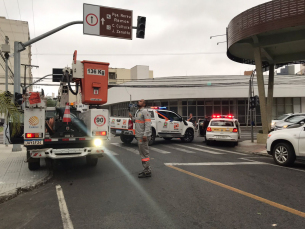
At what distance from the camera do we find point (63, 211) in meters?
4.37

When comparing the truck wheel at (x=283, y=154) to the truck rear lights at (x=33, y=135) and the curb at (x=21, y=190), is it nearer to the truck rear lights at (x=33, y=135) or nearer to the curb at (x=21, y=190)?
the curb at (x=21, y=190)

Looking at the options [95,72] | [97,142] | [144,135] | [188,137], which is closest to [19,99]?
[95,72]

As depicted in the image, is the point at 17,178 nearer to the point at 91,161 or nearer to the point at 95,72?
the point at 91,161

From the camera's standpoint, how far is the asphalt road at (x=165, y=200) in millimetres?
3900

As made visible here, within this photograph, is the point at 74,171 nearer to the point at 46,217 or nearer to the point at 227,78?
the point at 46,217

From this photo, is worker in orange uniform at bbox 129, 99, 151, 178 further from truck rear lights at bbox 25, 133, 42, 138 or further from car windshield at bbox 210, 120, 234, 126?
car windshield at bbox 210, 120, 234, 126

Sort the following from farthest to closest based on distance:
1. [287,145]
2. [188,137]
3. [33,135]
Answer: [188,137]
[287,145]
[33,135]

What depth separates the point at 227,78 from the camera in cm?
3044

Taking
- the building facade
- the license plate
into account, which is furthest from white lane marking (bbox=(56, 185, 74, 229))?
the building facade

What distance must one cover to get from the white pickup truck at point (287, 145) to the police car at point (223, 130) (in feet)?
15.7

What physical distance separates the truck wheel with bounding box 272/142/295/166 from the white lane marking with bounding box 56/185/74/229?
6851 millimetres

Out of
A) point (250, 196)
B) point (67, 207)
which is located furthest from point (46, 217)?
point (250, 196)

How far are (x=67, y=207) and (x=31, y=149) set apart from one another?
2.62m

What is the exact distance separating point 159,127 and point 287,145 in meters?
7.23
